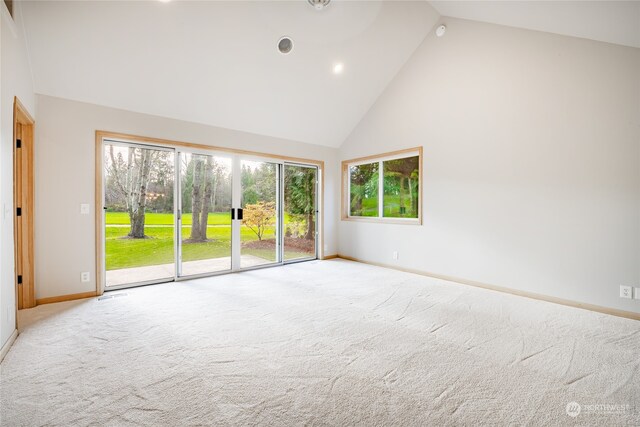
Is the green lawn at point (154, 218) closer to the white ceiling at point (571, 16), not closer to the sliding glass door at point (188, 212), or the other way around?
the sliding glass door at point (188, 212)

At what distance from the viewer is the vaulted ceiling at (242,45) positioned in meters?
2.93

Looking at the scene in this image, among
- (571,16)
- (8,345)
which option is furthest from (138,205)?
(571,16)

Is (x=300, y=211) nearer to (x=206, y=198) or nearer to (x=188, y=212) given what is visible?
(x=206, y=198)

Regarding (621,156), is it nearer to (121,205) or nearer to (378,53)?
(378,53)

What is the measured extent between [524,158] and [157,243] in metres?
5.38

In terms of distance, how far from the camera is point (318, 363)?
6.87 feet

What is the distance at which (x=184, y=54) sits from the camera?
11.5ft

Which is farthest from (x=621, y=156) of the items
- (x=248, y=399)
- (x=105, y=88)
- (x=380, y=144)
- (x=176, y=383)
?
(x=105, y=88)

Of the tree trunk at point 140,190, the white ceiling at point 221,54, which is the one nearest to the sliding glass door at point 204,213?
the tree trunk at point 140,190

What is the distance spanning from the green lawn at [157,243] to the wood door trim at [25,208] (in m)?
0.83

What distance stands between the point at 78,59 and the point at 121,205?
1.87 meters

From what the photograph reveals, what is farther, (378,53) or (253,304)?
(378,53)

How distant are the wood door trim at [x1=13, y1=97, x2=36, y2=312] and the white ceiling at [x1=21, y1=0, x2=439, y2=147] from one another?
575mm

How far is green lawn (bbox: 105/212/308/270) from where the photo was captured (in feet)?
14.1
